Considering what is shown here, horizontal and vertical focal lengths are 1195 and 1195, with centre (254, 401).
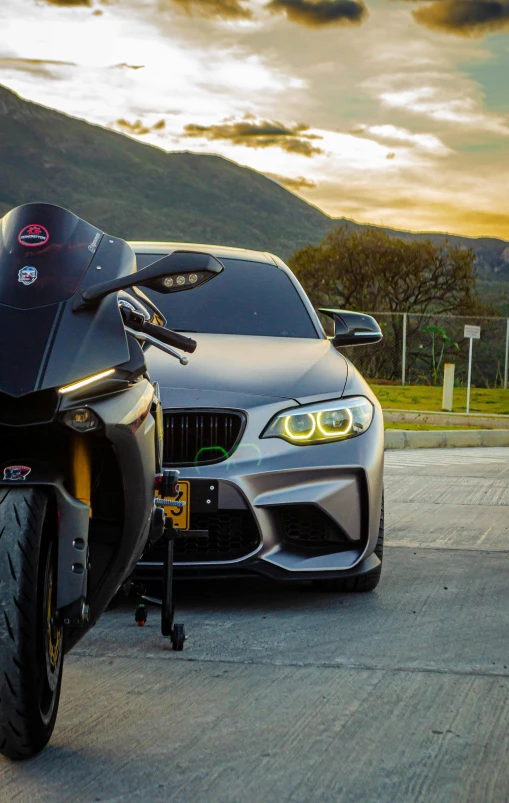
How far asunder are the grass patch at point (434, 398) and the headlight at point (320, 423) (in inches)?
674

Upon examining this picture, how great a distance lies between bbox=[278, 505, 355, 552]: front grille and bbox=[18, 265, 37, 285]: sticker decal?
7.16ft

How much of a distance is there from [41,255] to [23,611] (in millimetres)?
983

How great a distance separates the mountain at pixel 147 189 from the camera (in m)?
137

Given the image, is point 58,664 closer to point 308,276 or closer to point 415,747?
point 415,747

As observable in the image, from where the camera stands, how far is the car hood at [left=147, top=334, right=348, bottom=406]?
527cm

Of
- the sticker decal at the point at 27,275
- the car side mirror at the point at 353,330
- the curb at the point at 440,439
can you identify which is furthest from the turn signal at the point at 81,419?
the curb at the point at 440,439

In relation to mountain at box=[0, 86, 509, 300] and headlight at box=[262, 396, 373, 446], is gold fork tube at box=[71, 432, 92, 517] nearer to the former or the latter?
headlight at box=[262, 396, 373, 446]

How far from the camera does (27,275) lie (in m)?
3.25

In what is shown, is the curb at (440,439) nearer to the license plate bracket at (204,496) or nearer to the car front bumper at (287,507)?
the car front bumper at (287,507)

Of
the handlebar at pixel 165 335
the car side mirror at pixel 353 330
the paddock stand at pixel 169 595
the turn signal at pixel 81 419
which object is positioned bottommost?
the paddock stand at pixel 169 595

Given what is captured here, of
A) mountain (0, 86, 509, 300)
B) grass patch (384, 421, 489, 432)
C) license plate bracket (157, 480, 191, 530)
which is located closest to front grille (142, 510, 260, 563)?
license plate bracket (157, 480, 191, 530)

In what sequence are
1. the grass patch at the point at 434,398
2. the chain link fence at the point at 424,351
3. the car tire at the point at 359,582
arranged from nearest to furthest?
the car tire at the point at 359,582
the grass patch at the point at 434,398
the chain link fence at the point at 424,351

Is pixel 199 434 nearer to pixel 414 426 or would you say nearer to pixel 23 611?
pixel 23 611

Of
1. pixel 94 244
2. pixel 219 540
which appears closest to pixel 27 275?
pixel 94 244
